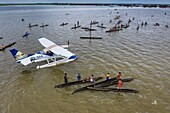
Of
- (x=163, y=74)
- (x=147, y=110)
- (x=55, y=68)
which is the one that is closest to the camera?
(x=147, y=110)

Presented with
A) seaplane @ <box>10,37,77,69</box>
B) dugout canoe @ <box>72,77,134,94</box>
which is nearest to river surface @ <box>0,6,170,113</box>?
dugout canoe @ <box>72,77,134,94</box>

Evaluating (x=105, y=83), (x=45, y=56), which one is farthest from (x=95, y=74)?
(x=45, y=56)

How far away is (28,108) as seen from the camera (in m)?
16.4

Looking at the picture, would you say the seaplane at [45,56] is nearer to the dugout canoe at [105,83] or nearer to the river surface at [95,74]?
the river surface at [95,74]

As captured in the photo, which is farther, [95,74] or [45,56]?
[45,56]

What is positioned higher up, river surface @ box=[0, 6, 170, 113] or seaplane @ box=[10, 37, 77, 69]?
seaplane @ box=[10, 37, 77, 69]

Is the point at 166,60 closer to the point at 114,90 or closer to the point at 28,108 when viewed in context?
the point at 114,90

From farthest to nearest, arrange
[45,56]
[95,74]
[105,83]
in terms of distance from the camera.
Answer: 1. [45,56]
2. [95,74]
3. [105,83]

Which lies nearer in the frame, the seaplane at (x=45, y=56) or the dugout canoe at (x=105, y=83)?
the dugout canoe at (x=105, y=83)

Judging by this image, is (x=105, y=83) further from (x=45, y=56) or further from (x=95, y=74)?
(x=45, y=56)

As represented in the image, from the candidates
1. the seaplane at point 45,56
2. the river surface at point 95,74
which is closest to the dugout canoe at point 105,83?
the river surface at point 95,74

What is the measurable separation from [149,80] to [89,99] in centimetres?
968

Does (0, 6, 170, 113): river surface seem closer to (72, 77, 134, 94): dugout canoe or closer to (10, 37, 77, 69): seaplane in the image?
(72, 77, 134, 94): dugout canoe

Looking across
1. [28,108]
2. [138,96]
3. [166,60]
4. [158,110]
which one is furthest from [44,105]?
[166,60]
